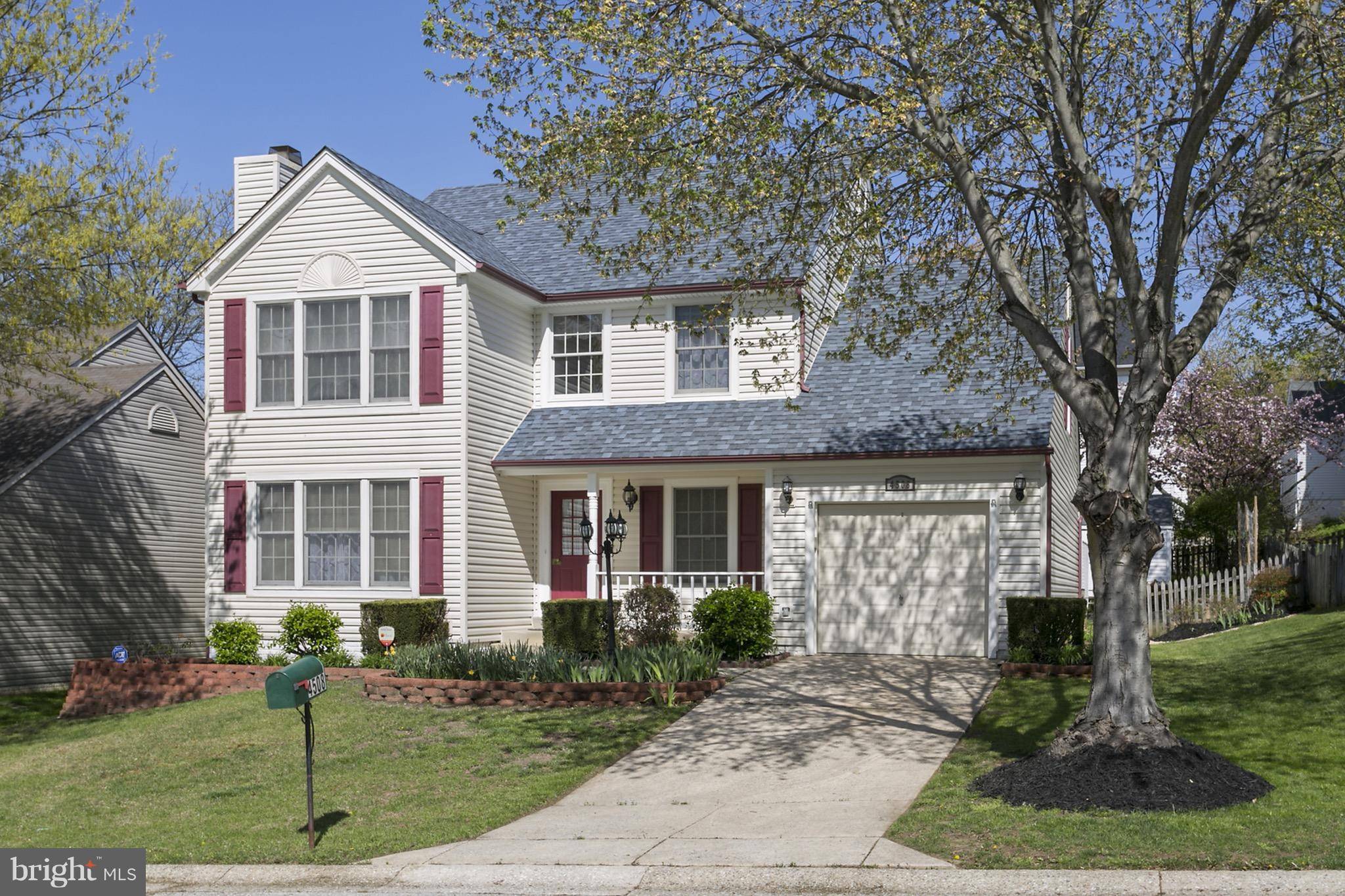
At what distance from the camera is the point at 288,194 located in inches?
851

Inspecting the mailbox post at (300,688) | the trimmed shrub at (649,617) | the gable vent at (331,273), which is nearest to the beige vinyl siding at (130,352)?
the gable vent at (331,273)

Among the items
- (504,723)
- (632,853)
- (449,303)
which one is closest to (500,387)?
(449,303)

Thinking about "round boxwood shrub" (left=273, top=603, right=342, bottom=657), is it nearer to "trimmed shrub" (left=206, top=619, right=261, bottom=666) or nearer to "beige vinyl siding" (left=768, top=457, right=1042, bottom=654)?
"trimmed shrub" (left=206, top=619, right=261, bottom=666)

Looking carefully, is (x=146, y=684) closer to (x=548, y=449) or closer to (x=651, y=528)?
(x=548, y=449)

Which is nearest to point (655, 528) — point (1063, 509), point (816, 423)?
point (816, 423)

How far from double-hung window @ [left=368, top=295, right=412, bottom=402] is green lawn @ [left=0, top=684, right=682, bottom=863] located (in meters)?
5.24

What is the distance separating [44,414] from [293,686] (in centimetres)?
1781

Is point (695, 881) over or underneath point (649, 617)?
underneath

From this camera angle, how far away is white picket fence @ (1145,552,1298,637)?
2312 centimetres

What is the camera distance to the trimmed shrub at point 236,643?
20875mm

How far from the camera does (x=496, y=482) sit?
21750 millimetres

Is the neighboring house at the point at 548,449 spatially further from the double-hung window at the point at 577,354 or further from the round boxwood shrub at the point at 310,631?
the round boxwood shrub at the point at 310,631

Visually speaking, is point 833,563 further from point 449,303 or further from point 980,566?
point 449,303

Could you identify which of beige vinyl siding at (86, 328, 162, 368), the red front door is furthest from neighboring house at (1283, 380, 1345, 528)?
beige vinyl siding at (86, 328, 162, 368)
